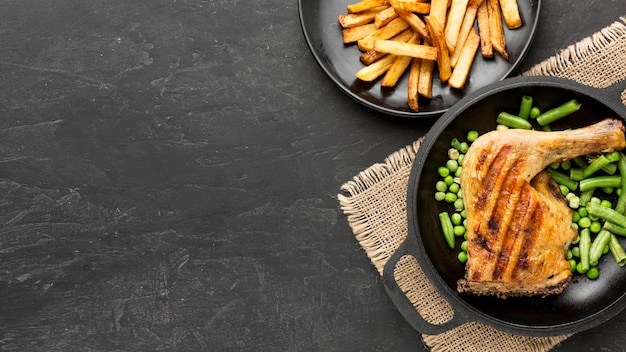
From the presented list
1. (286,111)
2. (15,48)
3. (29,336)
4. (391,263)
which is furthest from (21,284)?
(391,263)

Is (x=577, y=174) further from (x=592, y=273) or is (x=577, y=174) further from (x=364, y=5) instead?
(x=364, y=5)

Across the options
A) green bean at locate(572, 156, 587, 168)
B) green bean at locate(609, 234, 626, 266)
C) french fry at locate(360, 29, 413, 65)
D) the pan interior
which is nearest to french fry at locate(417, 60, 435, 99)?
french fry at locate(360, 29, 413, 65)

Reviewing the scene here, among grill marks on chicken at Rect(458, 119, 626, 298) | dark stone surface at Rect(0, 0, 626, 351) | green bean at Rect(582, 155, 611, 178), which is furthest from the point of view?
dark stone surface at Rect(0, 0, 626, 351)

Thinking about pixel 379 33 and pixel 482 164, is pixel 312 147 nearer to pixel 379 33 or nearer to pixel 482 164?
pixel 379 33

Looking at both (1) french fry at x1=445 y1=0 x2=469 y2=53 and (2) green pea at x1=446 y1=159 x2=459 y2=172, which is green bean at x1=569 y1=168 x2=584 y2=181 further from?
(1) french fry at x1=445 y1=0 x2=469 y2=53

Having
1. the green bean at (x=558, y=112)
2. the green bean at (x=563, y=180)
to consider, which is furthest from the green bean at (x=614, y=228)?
the green bean at (x=558, y=112)
